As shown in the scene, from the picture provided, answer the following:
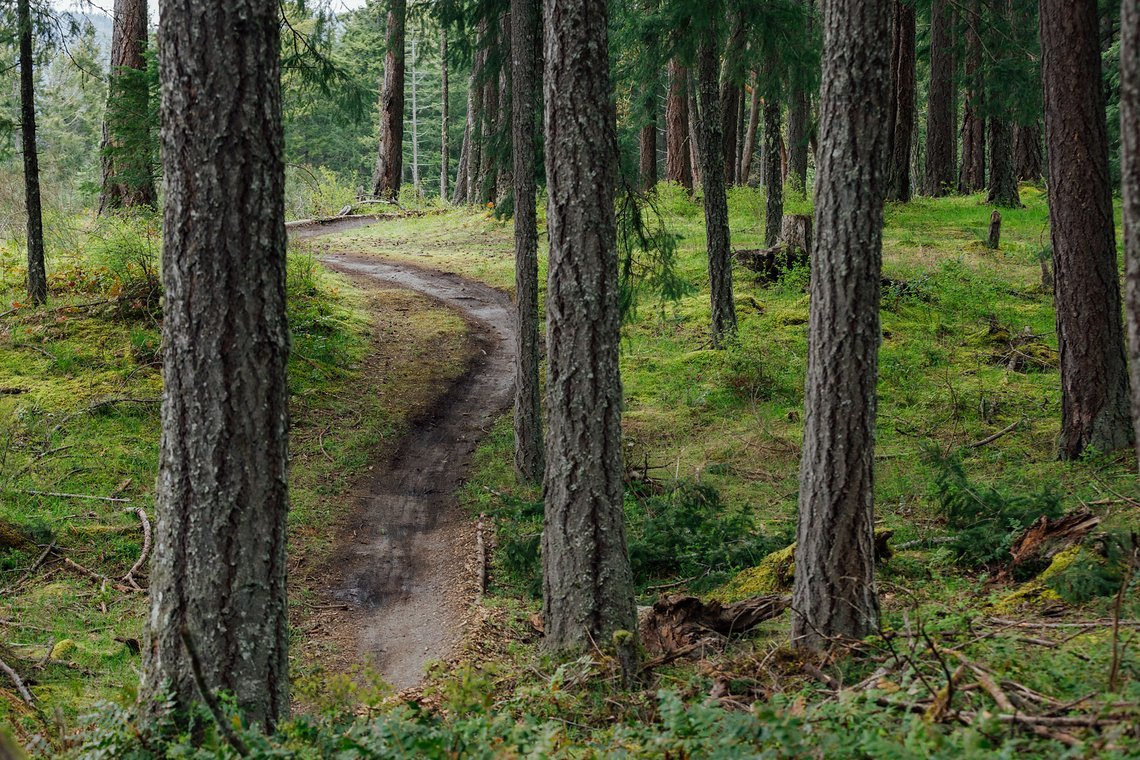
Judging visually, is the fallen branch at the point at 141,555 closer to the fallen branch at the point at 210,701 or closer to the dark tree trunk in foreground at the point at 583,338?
the dark tree trunk in foreground at the point at 583,338

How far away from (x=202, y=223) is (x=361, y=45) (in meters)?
40.7

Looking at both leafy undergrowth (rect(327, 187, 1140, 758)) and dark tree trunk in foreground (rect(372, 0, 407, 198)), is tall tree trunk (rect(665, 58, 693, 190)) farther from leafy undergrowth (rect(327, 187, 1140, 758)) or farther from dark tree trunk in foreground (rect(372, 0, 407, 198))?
dark tree trunk in foreground (rect(372, 0, 407, 198))

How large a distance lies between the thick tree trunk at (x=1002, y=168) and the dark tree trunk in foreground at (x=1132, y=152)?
2176cm

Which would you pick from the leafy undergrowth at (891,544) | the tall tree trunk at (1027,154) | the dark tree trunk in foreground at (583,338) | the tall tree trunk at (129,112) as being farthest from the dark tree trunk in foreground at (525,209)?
the tall tree trunk at (1027,154)

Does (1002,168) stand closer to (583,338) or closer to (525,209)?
(525,209)

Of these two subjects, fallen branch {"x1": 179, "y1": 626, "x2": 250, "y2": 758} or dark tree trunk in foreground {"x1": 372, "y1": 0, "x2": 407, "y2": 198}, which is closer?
fallen branch {"x1": 179, "y1": 626, "x2": 250, "y2": 758}

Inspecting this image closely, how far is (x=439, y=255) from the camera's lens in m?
25.0

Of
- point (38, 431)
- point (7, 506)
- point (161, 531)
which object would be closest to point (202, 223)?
point (161, 531)

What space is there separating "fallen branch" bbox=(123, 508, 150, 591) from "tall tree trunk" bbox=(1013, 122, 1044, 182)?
82.6ft

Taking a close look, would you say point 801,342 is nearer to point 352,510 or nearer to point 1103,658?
point 352,510

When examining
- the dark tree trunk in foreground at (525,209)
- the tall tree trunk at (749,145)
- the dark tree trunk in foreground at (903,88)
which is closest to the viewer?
the dark tree trunk in foreground at (525,209)

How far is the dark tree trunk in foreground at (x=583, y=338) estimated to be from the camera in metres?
6.83

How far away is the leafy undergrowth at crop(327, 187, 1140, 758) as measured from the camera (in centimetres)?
405

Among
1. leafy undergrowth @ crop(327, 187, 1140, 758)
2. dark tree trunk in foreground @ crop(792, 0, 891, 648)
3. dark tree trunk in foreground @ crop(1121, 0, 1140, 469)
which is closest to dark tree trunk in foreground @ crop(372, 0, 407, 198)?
leafy undergrowth @ crop(327, 187, 1140, 758)
